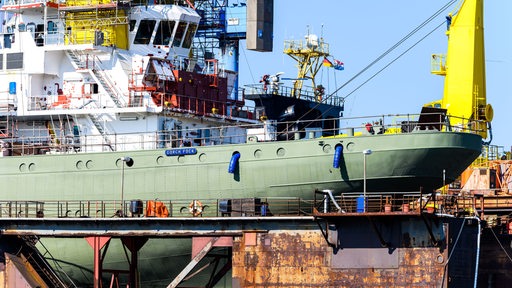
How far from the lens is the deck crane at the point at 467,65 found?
60406mm

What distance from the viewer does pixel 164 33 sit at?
191 feet

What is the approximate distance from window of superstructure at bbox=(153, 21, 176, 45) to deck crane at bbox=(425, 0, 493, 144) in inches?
489

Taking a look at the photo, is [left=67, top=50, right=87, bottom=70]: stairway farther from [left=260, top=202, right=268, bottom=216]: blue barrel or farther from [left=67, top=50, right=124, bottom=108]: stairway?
[left=260, top=202, right=268, bottom=216]: blue barrel

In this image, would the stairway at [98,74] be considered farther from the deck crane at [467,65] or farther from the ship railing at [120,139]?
the deck crane at [467,65]

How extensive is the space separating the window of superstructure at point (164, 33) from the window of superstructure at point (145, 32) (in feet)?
1.00

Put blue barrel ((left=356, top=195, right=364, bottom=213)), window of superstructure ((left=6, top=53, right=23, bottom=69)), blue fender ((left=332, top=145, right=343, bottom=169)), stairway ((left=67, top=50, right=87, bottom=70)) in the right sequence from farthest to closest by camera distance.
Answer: window of superstructure ((left=6, top=53, right=23, bottom=69)), stairway ((left=67, top=50, right=87, bottom=70)), blue fender ((left=332, top=145, right=343, bottom=169)), blue barrel ((left=356, top=195, right=364, bottom=213))

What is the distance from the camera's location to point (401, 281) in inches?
1694

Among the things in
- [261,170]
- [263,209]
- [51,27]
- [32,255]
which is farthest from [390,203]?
[51,27]

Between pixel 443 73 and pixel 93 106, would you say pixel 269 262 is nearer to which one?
pixel 93 106

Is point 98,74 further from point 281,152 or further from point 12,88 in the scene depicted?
point 281,152

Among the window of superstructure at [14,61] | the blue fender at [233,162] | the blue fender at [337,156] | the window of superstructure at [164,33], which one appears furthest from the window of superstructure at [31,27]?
the blue fender at [337,156]

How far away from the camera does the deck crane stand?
60406mm

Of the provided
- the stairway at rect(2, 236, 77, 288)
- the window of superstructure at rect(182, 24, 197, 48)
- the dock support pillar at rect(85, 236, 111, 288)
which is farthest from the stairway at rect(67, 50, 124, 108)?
the dock support pillar at rect(85, 236, 111, 288)

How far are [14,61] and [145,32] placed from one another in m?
5.62
